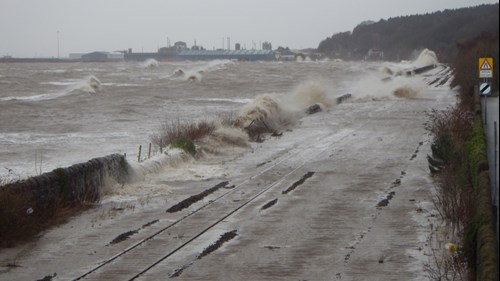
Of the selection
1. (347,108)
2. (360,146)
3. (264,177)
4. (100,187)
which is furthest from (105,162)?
(347,108)

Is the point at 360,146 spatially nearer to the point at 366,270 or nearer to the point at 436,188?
the point at 436,188

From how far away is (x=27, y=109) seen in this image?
5178 centimetres

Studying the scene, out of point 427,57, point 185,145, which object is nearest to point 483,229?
point 185,145

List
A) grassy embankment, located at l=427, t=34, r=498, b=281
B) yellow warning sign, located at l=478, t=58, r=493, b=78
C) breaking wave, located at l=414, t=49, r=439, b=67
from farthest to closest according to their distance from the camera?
breaking wave, located at l=414, t=49, r=439, b=67
grassy embankment, located at l=427, t=34, r=498, b=281
yellow warning sign, located at l=478, t=58, r=493, b=78

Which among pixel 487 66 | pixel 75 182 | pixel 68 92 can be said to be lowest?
pixel 68 92

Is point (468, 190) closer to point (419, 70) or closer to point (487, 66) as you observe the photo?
point (487, 66)

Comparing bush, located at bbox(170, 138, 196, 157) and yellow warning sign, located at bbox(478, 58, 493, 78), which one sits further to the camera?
bush, located at bbox(170, 138, 196, 157)

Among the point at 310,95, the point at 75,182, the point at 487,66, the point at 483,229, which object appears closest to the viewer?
the point at 487,66

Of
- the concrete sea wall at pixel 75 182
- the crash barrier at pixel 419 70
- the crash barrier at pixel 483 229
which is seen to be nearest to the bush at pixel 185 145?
the concrete sea wall at pixel 75 182

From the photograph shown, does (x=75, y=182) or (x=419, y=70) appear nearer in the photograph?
(x=75, y=182)

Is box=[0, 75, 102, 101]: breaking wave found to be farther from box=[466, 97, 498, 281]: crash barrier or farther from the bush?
box=[466, 97, 498, 281]: crash barrier

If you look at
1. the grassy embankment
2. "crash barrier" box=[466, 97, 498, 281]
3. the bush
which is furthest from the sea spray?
"crash barrier" box=[466, 97, 498, 281]

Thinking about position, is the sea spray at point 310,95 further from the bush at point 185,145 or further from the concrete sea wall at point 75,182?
the concrete sea wall at point 75,182

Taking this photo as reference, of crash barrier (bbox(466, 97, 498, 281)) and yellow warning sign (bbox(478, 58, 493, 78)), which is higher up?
yellow warning sign (bbox(478, 58, 493, 78))
